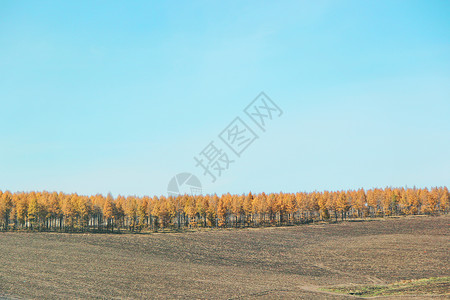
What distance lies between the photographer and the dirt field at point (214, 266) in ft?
133

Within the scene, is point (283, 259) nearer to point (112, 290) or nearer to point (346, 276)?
point (346, 276)

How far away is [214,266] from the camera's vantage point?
62438 mm

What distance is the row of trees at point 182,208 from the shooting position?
133875 mm

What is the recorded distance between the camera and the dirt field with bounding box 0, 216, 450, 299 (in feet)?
133

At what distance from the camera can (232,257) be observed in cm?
7256

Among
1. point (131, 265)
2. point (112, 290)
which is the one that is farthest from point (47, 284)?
point (131, 265)

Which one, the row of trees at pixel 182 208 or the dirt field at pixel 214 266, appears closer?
the dirt field at pixel 214 266

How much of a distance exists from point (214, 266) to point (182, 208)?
93021 mm

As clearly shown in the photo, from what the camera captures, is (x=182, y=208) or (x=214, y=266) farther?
(x=182, y=208)

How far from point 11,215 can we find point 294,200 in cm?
11759

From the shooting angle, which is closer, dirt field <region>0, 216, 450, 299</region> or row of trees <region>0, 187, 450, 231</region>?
dirt field <region>0, 216, 450, 299</region>

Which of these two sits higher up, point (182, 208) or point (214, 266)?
point (182, 208)

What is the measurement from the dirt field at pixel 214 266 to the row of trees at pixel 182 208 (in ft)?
152

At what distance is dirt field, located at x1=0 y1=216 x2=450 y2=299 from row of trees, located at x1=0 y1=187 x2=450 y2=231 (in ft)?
152
